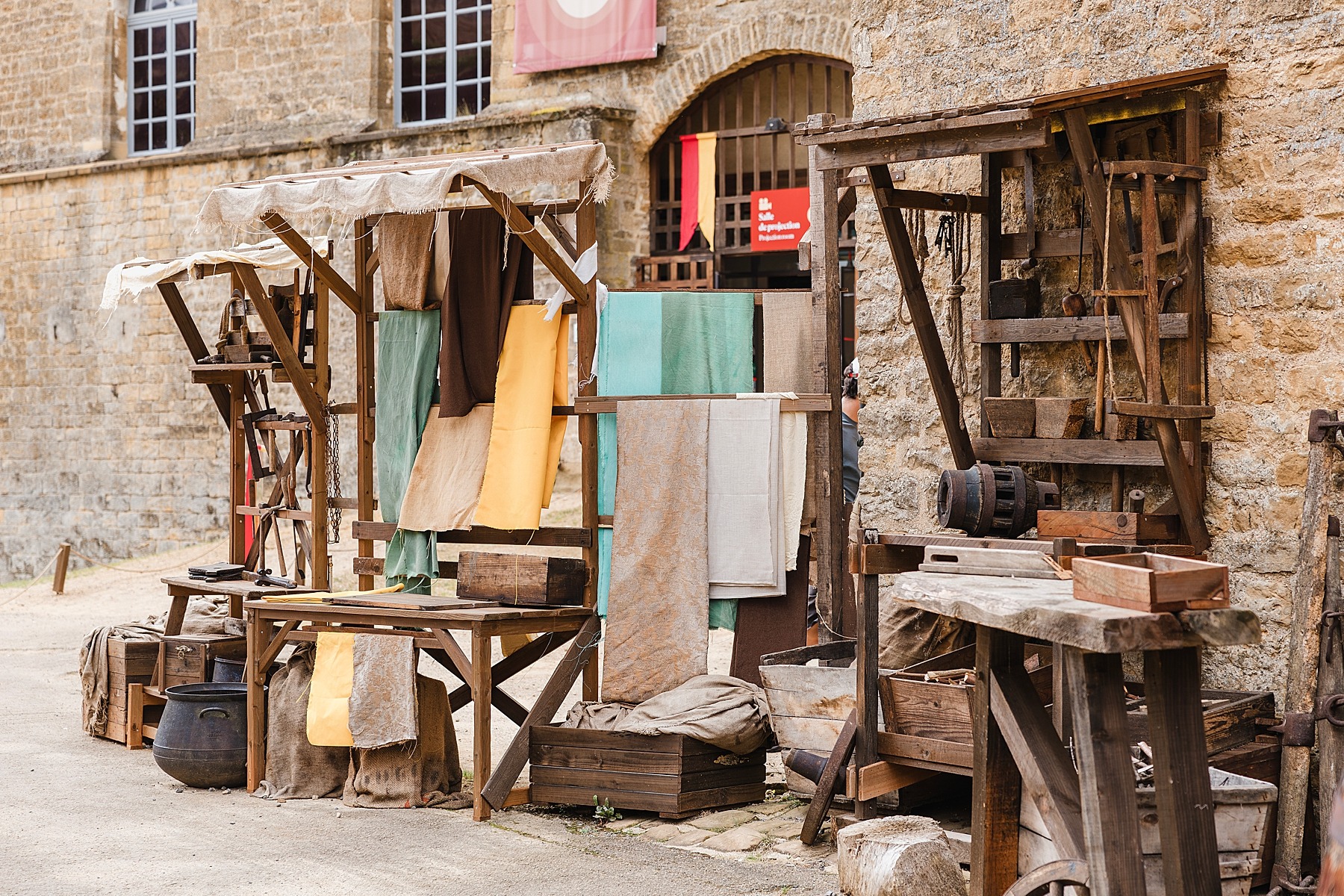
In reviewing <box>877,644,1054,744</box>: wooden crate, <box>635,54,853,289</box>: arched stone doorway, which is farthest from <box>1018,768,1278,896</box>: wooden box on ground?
<box>635,54,853,289</box>: arched stone doorway

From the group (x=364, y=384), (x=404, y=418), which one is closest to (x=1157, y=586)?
(x=404, y=418)

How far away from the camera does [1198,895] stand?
321cm

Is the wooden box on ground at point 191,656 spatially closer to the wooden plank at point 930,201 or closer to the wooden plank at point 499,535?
the wooden plank at point 499,535

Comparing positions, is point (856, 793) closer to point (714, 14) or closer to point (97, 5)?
point (714, 14)

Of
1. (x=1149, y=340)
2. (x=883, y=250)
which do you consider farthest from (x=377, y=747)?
(x=1149, y=340)

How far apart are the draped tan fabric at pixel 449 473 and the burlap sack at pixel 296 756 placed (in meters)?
0.89

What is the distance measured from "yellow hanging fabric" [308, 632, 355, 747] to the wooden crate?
2.24 m

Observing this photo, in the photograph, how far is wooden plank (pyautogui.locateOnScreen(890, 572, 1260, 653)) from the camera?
2.91 metres

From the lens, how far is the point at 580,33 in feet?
46.9

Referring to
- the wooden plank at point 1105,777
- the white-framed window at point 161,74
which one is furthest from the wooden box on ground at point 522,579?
the white-framed window at point 161,74

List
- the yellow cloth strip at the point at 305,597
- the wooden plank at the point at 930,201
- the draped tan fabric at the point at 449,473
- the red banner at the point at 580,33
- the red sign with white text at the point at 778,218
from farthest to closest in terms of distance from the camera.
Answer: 1. the red banner at the point at 580,33
2. the red sign with white text at the point at 778,218
3. the draped tan fabric at the point at 449,473
4. the yellow cloth strip at the point at 305,597
5. the wooden plank at the point at 930,201

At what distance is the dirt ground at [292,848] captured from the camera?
4758 mm

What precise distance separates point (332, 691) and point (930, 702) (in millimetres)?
2499

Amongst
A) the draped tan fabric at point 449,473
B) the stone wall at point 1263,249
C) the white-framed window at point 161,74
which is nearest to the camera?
the stone wall at point 1263,249
